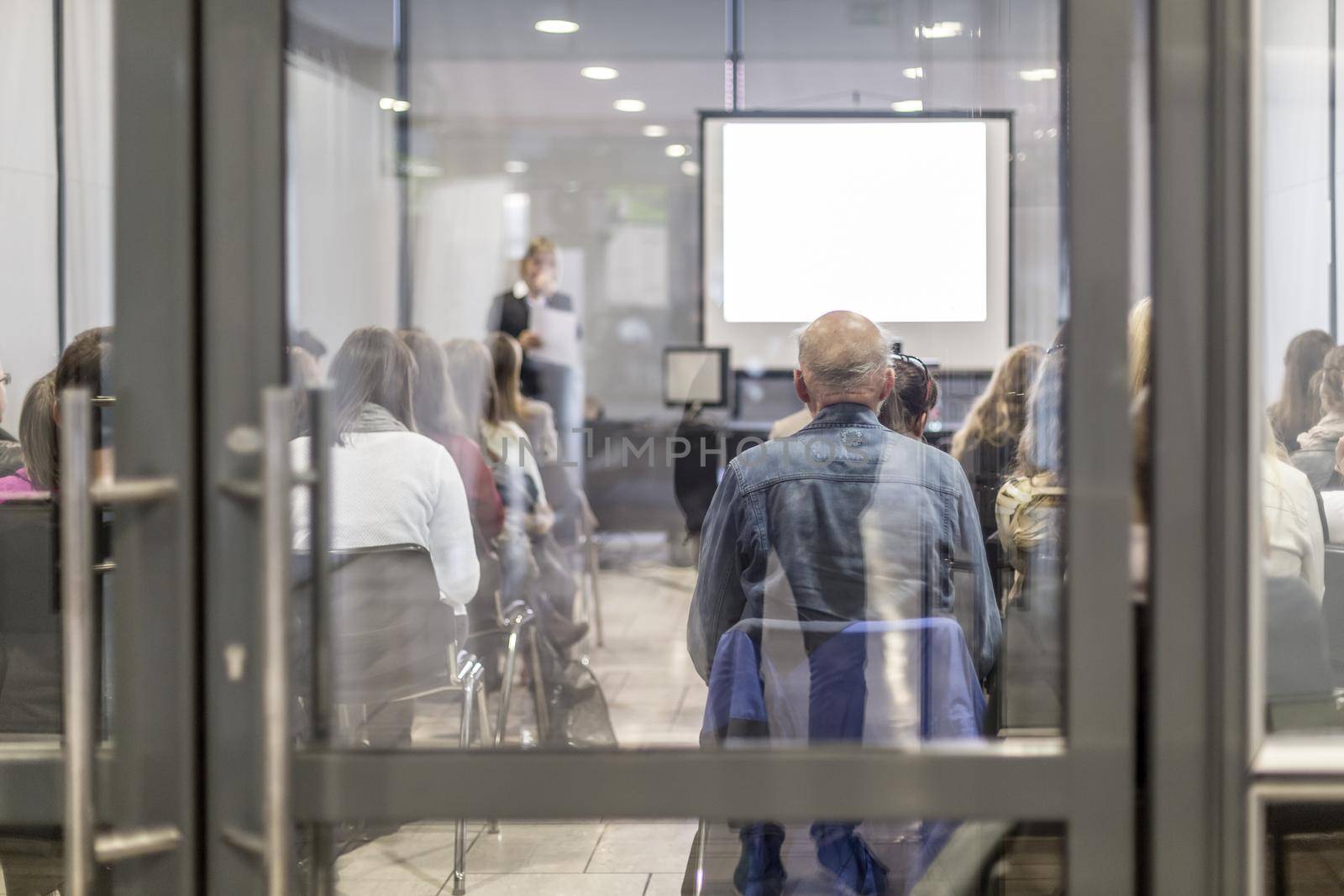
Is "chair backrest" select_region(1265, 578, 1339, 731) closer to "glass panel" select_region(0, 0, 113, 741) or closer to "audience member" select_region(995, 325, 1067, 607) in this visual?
"audience member" select_region(995, 325, 1067, 607)

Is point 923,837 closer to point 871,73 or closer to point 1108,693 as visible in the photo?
point 1108,693

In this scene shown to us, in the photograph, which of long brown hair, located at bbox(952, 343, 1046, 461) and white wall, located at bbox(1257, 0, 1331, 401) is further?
long brown hair, located at bbox(952, 343, 1046, 461)

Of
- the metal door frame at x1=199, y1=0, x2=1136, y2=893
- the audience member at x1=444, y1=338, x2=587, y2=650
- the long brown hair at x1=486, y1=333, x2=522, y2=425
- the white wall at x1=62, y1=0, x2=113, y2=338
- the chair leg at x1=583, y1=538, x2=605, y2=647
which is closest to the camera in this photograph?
the metal door frame at x1=199, y1=0, x2=1136, y2=893

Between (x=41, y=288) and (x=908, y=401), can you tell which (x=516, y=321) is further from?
(x=41, y=288)

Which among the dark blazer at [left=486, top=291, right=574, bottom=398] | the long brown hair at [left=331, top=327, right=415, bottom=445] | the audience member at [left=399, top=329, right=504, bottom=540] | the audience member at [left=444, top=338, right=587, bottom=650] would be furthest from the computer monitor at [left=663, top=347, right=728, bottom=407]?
the long brown hair at [left=331, top=327, right=415, bottom=445]

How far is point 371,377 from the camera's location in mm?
1488

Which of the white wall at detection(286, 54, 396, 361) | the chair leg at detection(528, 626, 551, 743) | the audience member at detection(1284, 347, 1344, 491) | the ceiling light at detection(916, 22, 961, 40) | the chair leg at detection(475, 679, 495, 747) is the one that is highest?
the ceiling light at detection(916, 22, 961, 40)

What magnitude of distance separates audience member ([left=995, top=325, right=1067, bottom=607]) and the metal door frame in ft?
0.18

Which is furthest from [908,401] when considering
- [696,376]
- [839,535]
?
[696,376]

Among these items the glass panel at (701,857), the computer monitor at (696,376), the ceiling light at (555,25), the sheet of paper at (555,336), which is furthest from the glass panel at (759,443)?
the sheet of paper at (555,336)

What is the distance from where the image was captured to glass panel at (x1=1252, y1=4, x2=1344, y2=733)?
1.23 meters

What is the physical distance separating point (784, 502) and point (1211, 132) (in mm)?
894

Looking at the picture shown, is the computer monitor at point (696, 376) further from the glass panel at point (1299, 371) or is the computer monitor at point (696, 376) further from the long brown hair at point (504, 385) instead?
the glass panel at point (1299, 371)

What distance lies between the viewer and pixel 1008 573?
5.15ft
